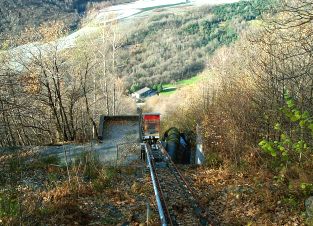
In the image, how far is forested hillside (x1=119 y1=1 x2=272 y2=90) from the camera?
86250 mm

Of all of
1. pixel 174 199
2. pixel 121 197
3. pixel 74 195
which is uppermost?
pixel 74 195

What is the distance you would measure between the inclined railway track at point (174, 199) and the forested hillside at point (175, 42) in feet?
209

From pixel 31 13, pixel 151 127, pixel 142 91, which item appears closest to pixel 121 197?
pixel 151 127

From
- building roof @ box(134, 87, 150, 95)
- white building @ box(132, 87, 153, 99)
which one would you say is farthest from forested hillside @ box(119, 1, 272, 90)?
white building @ box(132, 87, 153, 99)

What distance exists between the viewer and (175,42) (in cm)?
10325

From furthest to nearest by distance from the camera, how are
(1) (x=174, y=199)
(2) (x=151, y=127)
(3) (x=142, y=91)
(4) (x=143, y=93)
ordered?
(3) (x=142, y=91) < (4) (x=143, y=93) < (2) (x=151, y=127) < (1) (x=174, y=199)

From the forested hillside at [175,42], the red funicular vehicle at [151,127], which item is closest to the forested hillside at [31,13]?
the red funicular vehicle at [151,127]

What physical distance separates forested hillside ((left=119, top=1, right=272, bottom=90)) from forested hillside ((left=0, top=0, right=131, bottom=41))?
660 inches

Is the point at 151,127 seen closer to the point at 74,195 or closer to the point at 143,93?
the point at 74,195

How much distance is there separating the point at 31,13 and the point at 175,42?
59.9 m

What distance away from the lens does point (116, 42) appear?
34.7 metres

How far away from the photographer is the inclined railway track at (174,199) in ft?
33.0

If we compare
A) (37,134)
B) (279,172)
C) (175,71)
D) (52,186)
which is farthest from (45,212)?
(175,71)

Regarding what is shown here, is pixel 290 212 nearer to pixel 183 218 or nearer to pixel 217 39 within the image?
pixel 183 218
